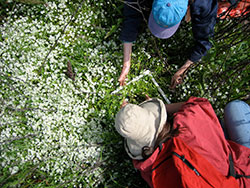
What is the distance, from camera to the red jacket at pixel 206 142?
1924 mm

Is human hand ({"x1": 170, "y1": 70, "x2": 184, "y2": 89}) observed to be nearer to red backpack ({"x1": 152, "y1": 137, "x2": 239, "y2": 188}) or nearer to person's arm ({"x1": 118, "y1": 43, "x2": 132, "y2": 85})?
person's arm ({"x1": 118, "y1": 43, "x2": 132, "y2": 85})

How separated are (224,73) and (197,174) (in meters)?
1.85

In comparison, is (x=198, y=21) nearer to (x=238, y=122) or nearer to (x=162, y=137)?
(x=238, y=122)

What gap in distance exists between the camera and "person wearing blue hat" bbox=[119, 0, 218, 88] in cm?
188

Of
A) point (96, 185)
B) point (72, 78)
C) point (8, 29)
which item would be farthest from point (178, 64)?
point (8, 29)

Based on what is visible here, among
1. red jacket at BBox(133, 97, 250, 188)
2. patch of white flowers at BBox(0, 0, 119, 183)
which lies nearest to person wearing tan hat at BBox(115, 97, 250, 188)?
red jacket at BBox(133, 97, 250, 188)

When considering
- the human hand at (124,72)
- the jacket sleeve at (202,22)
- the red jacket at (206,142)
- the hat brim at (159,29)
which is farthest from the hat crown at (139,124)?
the jacket sleeve at (202,22)

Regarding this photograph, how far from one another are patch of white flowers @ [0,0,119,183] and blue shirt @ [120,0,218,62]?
696 mm

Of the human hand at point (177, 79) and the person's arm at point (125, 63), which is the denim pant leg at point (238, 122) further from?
the person's arm at point (125, 63)

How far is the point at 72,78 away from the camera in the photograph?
287 cm

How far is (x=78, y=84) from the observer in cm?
289

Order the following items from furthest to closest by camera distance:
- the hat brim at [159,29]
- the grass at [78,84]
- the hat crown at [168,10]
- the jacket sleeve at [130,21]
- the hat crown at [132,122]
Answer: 1. the grass at [78,84]
2. the jacket sleeve at [130,21]
3. the hat brim at [159,29]
4. the hat crown at [168,10]
5. the hat crown at [132,122]

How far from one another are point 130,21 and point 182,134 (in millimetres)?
1713

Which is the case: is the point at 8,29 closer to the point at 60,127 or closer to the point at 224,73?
the point at 60,127
